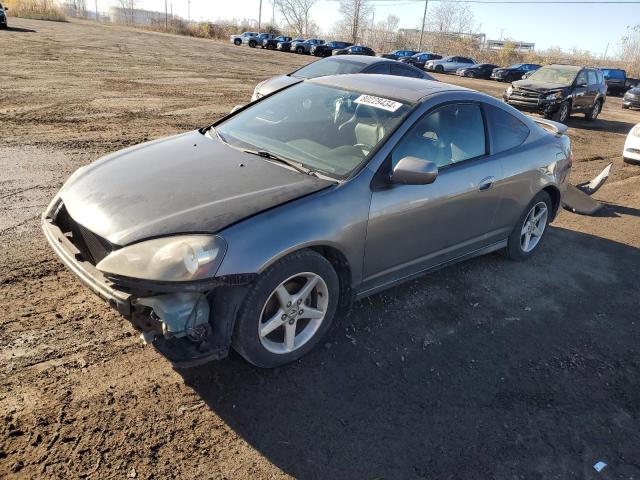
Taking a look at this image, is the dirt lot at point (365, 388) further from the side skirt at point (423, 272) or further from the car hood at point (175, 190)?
the car hood at point (175, 190)

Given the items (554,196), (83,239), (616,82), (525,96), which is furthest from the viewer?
(616,82)

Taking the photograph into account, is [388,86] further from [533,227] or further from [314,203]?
[533,227]

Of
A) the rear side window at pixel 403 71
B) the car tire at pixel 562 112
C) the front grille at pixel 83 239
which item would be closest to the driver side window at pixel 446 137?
the front grille at pixel 83 239

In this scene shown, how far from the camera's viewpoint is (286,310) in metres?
2.88

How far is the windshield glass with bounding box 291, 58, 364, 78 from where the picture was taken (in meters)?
10.4

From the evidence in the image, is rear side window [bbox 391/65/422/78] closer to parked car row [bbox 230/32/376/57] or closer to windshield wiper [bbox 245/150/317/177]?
windshield wiper [bbox 245/150/317/177]

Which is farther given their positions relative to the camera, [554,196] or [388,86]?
[554,196]

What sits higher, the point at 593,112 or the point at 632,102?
the point at 632,102

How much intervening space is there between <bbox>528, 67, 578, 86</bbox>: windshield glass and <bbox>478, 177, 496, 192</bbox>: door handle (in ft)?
42.6

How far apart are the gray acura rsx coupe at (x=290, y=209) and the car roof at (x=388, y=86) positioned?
0.06 feet

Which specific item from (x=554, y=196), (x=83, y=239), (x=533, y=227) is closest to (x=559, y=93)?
(x=554, y=196)

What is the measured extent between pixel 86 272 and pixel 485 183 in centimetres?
300

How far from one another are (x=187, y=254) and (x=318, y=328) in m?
1.04

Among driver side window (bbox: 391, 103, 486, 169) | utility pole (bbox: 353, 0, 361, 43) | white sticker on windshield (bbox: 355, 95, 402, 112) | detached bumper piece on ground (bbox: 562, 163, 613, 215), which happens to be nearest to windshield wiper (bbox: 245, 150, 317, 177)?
driver side window (bbox: 391, 103, 486, 169)
